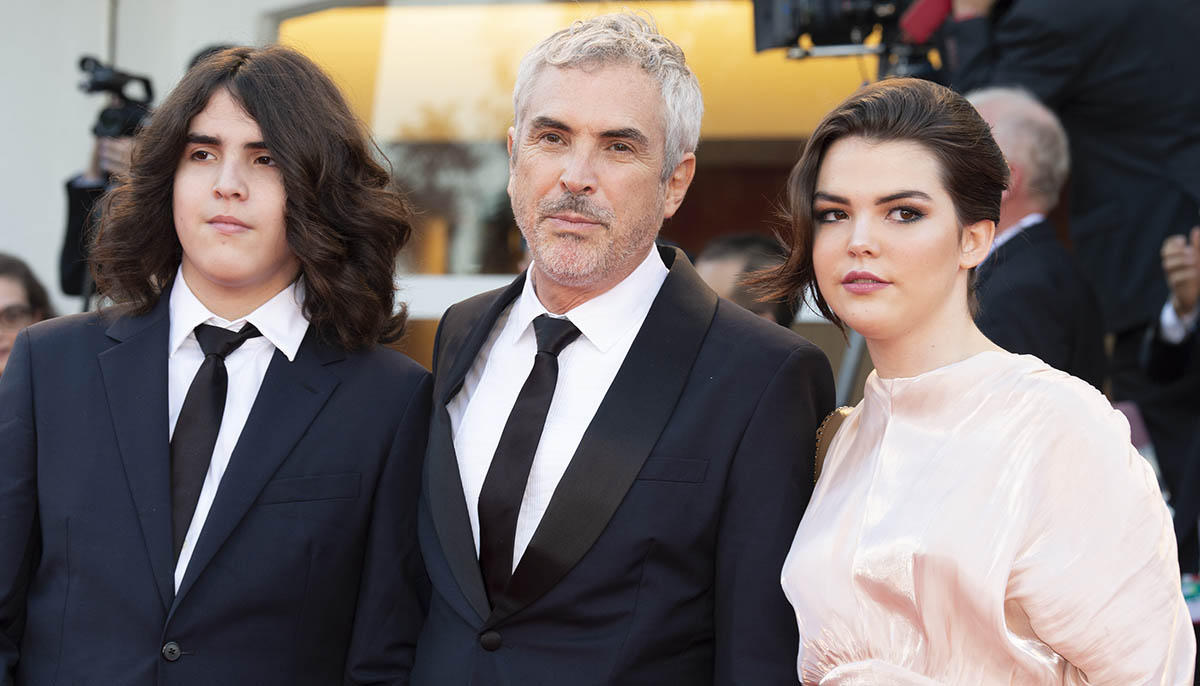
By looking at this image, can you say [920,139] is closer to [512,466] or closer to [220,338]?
[512,466]

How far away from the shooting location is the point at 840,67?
657 centimetres

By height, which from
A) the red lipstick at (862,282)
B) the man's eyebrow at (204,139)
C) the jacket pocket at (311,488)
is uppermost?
the red lipstick at (862,282)

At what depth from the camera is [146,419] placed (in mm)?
2322

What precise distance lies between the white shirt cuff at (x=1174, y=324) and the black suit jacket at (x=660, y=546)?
86.7 inches

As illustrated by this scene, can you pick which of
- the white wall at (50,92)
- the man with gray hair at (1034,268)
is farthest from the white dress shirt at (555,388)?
the white wall at (50,92)

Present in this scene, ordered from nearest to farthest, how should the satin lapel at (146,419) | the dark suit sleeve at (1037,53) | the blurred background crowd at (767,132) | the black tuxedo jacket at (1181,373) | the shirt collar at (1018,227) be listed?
the satin lapel at (146,419)
the shirt collar at (1018,227)
the blurred background crowd at (767,132)
the dark suit sleeve at (1037,53)
the black tuxedo jacket at (1181,373)

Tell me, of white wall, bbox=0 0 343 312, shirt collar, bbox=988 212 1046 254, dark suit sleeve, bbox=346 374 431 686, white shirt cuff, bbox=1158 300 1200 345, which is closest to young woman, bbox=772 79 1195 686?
dark suit sleeve, bbox=346 374 431 686

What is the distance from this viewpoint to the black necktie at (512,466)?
228 cm

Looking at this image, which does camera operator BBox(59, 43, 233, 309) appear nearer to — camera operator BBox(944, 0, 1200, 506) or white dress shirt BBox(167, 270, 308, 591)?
white dress shirt BBox(167, 270, 308, 591)

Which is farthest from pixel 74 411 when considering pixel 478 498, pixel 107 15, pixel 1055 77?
pixel 107 15

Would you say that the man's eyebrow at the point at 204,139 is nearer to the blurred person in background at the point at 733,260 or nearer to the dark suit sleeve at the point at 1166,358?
the blurred person in background at the point at 733,260

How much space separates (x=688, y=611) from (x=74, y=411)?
3.59 feet

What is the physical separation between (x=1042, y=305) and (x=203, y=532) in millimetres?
2130

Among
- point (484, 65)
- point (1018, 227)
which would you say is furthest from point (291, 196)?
point (484, 65)
